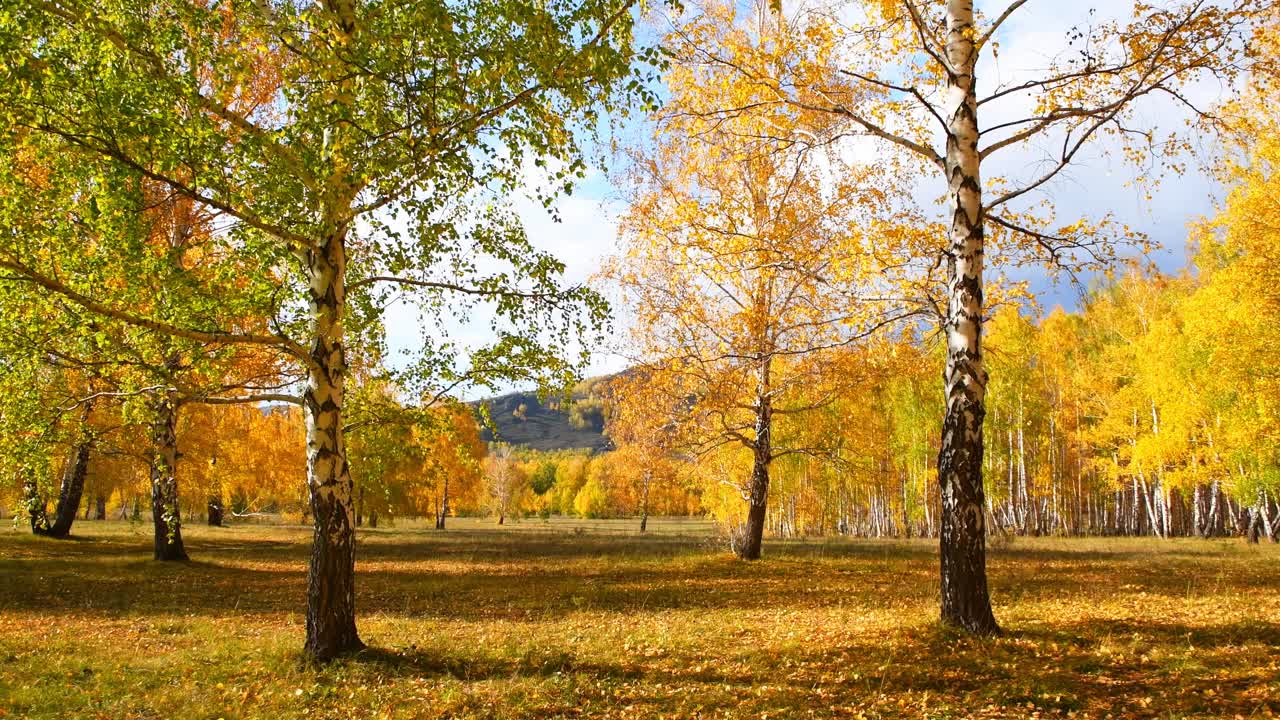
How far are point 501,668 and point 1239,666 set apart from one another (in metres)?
7.05

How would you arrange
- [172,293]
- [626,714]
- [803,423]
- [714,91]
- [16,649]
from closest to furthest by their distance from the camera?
[626,714]
[172,293]
[16,649]
[714,91]
[803,423]

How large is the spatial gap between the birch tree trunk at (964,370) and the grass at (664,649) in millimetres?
572

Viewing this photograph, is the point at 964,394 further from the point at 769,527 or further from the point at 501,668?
the point at 769,527

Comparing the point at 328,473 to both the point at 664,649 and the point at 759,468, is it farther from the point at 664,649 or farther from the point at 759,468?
the point at 759,468

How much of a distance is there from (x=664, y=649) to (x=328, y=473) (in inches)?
170

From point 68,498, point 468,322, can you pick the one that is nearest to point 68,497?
point 68,498

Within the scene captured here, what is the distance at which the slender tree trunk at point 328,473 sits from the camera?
7.34 meters

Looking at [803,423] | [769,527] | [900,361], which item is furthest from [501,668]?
[769,527]

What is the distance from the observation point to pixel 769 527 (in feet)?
172

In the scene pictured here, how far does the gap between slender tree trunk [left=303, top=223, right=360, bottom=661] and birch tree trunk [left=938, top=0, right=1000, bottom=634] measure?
257 inches

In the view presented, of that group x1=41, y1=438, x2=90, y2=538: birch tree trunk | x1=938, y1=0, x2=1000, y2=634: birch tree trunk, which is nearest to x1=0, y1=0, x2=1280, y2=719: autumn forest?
x1=938, y1=0, x2=1000, y2=634: birch tree trunk

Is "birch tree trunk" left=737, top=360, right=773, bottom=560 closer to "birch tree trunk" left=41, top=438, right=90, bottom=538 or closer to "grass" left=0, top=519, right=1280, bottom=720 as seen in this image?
"grass" left=0, top=519, right=1280, bottom=720

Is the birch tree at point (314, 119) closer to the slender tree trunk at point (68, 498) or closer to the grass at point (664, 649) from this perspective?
the grass at point (664, 649)

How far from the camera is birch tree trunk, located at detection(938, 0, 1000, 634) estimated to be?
7.29 metres
